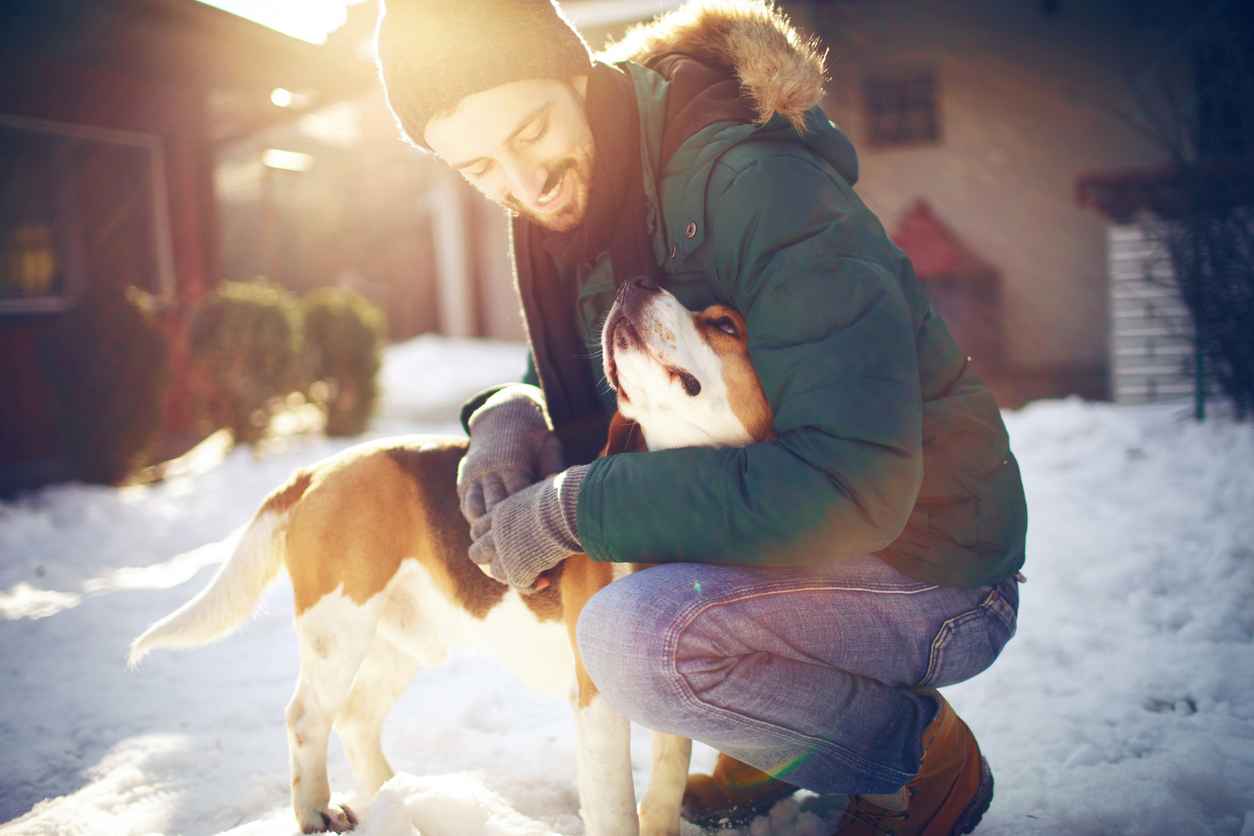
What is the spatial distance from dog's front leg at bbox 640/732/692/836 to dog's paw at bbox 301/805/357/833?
757 millimetres

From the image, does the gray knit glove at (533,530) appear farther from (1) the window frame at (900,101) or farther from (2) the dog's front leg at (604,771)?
(1) the window frame at (900,101)

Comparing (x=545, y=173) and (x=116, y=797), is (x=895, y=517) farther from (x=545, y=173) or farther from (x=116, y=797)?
(x=116, y=797)

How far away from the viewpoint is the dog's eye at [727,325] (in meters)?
1.97

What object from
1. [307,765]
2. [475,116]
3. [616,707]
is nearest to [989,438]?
[616,707]

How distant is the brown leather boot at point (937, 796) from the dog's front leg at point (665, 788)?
397 mm

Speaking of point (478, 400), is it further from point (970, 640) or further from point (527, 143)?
point (970, 640)

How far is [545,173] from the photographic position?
215 centimetres

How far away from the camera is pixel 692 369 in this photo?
193 centimetres

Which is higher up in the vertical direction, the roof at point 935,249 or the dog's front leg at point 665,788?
the roof at point 935,249

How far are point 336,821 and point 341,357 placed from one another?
20.6 feet

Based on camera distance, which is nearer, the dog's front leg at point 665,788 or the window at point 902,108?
the dog's front leg at point 665,788

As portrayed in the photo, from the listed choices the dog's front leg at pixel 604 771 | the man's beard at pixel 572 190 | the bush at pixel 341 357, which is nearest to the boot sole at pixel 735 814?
the dog's front leg at pixel 604 771

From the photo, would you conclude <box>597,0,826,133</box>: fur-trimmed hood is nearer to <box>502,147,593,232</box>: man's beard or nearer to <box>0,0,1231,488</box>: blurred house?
<box>502,147,593,232</box>: man's beard

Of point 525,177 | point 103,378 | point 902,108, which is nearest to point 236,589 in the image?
point 525,177
